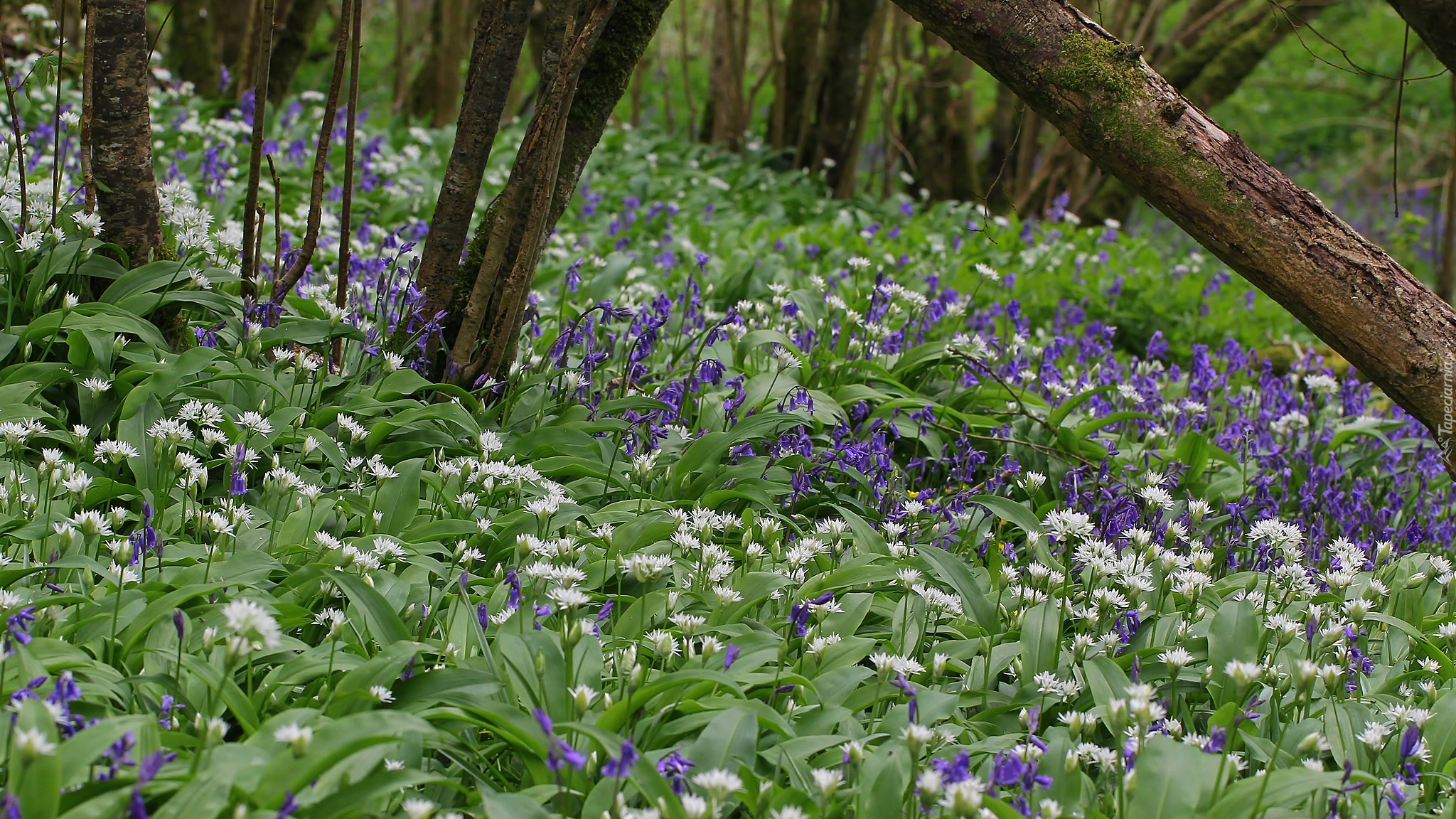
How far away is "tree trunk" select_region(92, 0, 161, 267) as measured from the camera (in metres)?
3.34

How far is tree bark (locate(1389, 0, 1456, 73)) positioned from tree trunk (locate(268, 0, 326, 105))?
Answer: 7.66m

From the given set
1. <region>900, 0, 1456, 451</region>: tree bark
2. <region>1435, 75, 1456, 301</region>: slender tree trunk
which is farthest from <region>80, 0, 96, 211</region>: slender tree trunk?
<region>1435, 75, 1456, 301</region>: slender tree trunk

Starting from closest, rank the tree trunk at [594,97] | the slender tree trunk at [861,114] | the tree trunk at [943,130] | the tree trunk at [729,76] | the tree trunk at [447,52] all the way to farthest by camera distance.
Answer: the tree trunk at [594,97] < the slender tree trunk at [861,114] < the tree trunk at [447,52] < the tree trunk at [729,76] < the tree trunk at [943,130]

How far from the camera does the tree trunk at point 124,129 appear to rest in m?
3.34

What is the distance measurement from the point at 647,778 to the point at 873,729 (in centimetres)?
60

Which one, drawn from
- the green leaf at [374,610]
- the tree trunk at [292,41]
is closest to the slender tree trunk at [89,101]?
the green leaf at [374,610]

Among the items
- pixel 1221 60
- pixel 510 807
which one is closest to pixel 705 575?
pixel 510 807

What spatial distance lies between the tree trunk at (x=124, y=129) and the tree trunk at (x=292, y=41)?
17.9ft

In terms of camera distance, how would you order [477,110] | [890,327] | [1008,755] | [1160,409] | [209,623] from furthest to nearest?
[890,327], [1160,409], [477,110], [209,623], [1008,755]

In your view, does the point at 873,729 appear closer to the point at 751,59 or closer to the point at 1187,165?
the point at 1187,165

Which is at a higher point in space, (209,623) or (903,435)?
(903,435)

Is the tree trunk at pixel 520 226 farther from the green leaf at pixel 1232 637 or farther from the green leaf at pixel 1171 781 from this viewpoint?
the green leaf at pixel 1171 781

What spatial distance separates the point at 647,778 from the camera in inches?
71.4

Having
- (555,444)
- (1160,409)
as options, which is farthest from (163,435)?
(1160,409)
